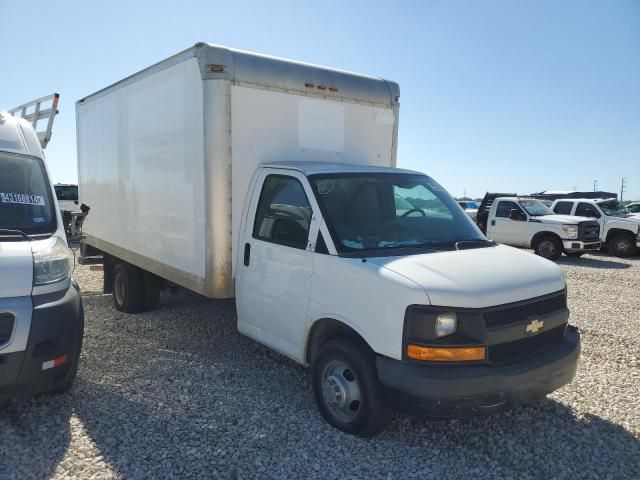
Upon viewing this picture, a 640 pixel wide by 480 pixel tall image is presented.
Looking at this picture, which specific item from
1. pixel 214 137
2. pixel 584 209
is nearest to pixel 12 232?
pixel 214 137

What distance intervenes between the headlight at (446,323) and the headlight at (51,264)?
9.45 feet

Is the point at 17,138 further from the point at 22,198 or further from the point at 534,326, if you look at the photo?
the point at 534,326

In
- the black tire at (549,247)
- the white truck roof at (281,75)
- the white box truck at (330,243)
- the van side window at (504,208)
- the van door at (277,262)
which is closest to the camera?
the white box truck at (330,243)

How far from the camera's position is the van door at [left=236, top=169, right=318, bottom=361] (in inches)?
168

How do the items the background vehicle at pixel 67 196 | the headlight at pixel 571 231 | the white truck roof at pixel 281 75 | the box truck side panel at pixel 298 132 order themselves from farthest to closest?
the background vehicle at pixel 67 196 < the headlight at pixel 571 231 < the box truck side panel at pixel 298 132 < the white truck roof at pixel 281 75

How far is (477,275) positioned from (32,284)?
10.5 ft

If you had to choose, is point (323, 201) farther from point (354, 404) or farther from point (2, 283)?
point (2, 283)

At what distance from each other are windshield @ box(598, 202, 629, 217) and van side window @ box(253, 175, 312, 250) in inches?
593

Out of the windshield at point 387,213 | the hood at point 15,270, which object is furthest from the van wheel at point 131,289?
the windshield at point 387,213

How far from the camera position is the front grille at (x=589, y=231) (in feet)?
47.4

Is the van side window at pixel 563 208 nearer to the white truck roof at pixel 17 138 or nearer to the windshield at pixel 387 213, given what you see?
the windshield at pixel 387 213

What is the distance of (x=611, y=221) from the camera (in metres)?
16.3

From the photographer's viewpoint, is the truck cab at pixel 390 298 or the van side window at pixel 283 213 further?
the van side window at pixel 283 213

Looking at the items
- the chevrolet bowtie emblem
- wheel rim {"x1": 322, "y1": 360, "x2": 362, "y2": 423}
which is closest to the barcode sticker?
wheel rim {"x1": 322, "y1": 360, "x2": 362, "y2": 423}
